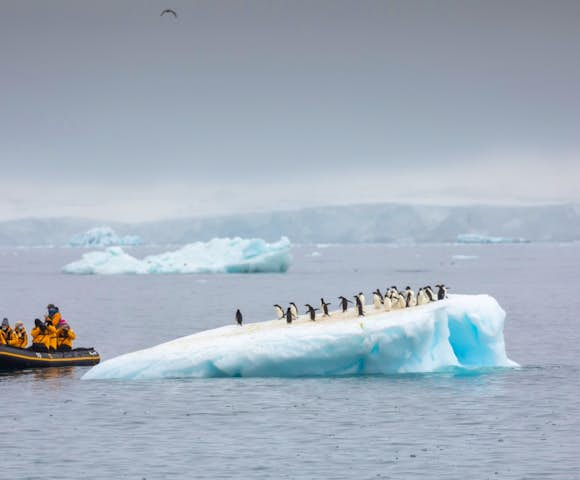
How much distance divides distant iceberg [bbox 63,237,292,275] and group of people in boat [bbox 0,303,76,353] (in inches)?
3076

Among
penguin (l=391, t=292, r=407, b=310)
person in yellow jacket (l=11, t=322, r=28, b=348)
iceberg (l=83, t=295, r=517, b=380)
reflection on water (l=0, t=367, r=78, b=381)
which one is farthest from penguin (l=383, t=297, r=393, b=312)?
person in yellow jacket (l=11, t=322, r=28, b=348)

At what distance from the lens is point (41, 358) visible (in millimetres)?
35438

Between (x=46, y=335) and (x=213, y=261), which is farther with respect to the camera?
(x=213, y=261)

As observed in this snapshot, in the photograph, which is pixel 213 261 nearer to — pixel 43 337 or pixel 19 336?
pixel 43 337

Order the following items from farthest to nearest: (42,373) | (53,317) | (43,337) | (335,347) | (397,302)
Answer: (43,337) → (53,317) → (42,373) → (397,302) → (335,347)

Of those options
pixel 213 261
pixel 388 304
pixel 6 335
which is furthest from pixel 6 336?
pixel 213 261

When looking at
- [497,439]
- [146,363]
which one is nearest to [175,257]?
[146,363]

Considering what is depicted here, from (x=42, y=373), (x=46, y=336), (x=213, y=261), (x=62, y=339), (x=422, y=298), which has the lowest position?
(x=42, y=373)

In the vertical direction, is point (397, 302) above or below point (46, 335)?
above

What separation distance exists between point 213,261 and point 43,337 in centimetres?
8607

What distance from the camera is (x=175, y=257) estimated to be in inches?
4899

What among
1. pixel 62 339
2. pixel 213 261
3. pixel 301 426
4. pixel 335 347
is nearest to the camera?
pixel 301 426

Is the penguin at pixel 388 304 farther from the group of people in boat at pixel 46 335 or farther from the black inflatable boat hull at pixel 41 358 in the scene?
the group of people in boat at pixel 46 335

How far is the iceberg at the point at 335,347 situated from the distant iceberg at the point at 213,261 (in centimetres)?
8228
